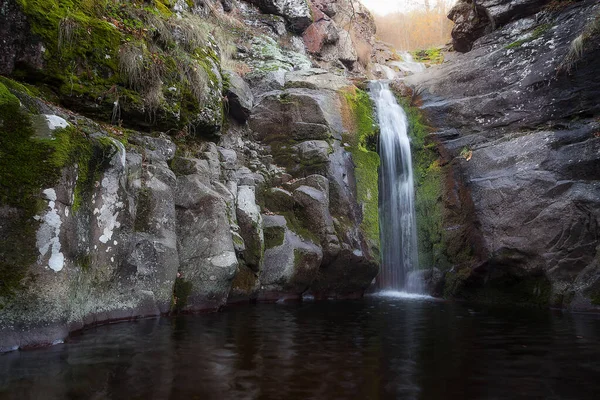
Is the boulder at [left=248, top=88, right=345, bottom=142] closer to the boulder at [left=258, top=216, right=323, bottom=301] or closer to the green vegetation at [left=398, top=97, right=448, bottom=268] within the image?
the green vegetation at [left=398, top=97, right=448, bottom=268]

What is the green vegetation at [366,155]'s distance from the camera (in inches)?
409

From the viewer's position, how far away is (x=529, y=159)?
930 cm

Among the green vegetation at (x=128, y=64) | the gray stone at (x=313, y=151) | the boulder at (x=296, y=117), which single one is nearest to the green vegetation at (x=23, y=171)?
the green vegetation at (x=128, y=64)

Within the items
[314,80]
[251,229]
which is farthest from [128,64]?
[314,80]

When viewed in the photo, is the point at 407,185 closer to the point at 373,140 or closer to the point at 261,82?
the point at 373,140

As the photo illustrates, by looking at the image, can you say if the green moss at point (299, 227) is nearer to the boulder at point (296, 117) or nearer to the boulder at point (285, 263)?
the boulder at point (285, 263)

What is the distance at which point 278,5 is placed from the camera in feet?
55.1

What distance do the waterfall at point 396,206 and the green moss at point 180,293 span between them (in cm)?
584

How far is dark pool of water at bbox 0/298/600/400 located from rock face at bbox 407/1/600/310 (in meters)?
2.37

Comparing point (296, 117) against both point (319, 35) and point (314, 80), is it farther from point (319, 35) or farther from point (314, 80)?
point (319, 35)

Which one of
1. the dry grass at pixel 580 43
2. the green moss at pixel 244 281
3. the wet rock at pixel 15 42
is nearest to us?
the wet rock at pixel 15 42

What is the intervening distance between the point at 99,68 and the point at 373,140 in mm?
7535

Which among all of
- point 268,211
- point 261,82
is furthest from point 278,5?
point 268,211

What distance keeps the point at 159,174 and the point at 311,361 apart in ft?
13.9
